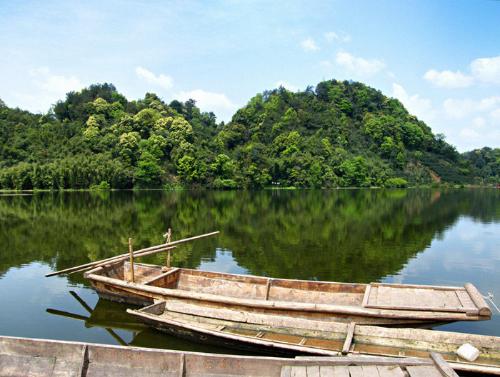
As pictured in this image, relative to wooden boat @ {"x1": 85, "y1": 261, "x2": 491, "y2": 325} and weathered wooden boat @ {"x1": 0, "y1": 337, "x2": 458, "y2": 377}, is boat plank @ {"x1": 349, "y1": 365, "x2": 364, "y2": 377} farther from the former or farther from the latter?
wooden boat @ {"x1": 85, "y1": 261, "x2": 491, "y2": 325}

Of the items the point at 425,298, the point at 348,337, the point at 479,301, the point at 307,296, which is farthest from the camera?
the point at 307,296

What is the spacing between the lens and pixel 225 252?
19.1 m

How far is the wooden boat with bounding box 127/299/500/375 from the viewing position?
752cm

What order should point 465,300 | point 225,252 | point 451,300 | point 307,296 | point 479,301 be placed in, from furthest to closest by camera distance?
point 225,252
point 307,296
point 451,300
point 465,300
point 479,301

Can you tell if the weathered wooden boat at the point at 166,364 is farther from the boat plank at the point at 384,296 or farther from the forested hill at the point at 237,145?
the forested hill at the point at 237,145

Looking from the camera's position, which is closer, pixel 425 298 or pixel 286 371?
pixel 286 371

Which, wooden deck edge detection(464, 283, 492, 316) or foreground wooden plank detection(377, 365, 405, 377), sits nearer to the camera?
foreground wooden plank detection(377, 365, 405, 377)

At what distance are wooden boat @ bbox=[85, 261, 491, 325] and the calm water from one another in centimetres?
96

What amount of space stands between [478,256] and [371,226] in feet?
28.1

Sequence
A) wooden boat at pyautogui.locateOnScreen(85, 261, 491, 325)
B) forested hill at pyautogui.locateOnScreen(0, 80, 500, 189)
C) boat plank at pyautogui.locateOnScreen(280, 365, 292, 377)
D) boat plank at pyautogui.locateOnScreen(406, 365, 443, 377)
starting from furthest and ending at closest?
forested hill at pyautogui.locateOnScreen(0, 80, 500, 189), wooden boat at pyautogui.locateOnScreen(85, 261, 491, 325), boat plank at pyautogui.locateOnScreen(280, 365, 292, 377), boat plank at pyautogui.locateOnScreen(406, 365, 443, 377)

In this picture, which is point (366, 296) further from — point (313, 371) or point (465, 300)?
point (313, 371)

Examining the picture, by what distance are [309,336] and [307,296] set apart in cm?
206

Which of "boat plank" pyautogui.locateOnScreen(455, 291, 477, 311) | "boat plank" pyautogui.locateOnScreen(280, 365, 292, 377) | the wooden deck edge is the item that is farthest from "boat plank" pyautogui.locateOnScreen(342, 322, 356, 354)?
the wooden deck edge

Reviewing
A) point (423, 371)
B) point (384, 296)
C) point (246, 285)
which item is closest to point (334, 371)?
point (423, 371)
